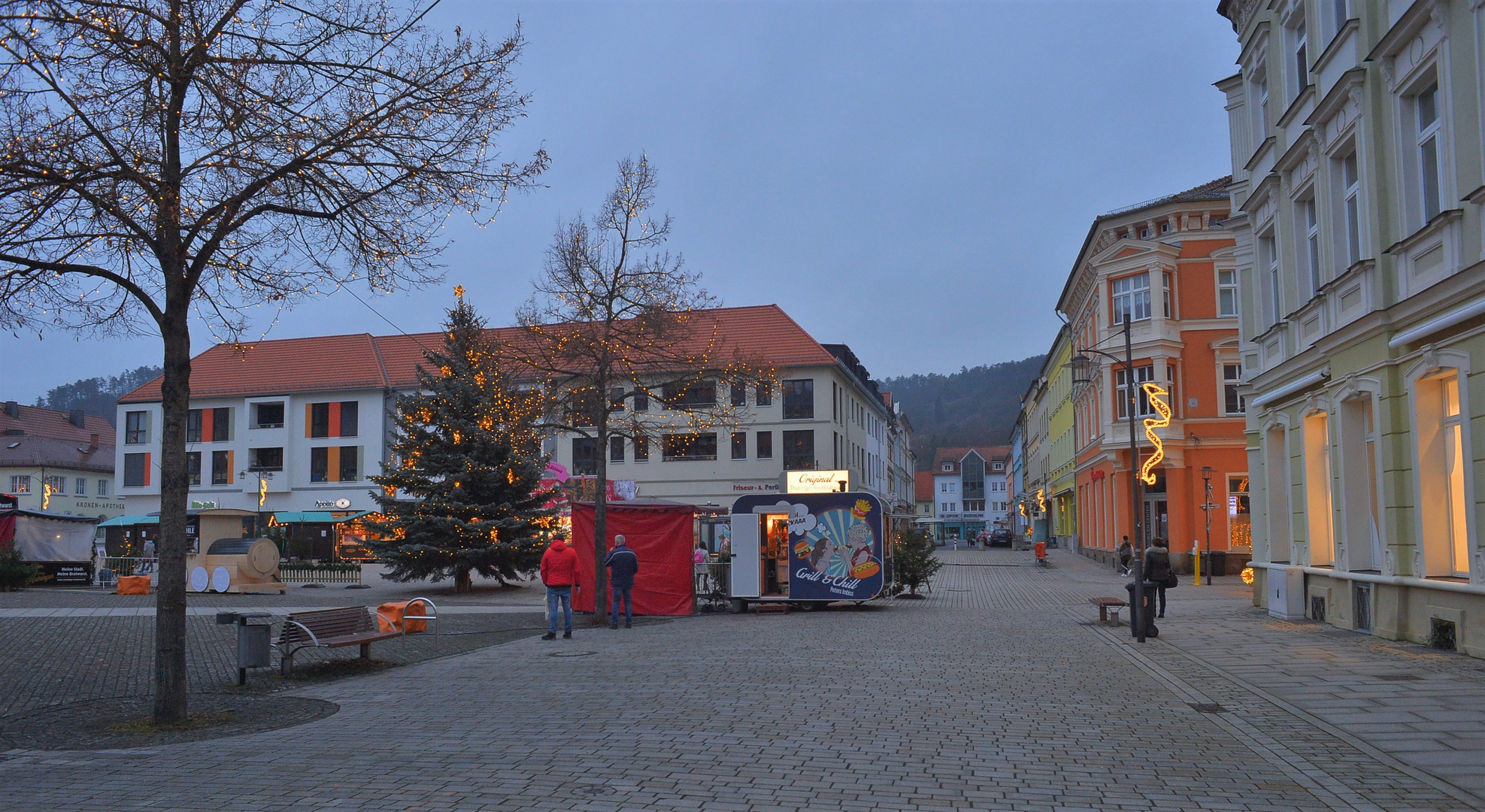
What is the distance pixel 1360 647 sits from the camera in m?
14.3

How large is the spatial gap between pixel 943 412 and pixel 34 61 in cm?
17966

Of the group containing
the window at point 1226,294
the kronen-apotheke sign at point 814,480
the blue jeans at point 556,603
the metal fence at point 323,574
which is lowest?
the metal fence at point 323,574

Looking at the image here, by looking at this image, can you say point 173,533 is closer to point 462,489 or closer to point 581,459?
point 462,489

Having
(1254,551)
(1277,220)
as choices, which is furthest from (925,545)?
(1277,220)

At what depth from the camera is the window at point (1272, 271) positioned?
2061 cm

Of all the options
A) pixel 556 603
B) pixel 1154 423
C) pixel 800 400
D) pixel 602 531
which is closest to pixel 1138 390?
pixel 1154 423

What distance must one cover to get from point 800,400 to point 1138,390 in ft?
58.9

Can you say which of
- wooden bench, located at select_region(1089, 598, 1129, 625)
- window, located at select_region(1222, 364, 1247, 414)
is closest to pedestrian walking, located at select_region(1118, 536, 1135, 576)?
window, located at select_region(1222, 364, 1247, 414)

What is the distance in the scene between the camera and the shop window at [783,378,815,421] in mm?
54188

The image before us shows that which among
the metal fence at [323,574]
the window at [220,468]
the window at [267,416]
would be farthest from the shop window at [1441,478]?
the window at [220,468]

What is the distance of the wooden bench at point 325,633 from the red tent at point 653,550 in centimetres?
840

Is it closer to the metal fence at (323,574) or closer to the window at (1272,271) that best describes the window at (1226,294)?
the window at (1272,271)

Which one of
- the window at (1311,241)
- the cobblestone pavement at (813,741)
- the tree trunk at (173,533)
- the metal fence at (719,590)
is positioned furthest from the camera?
the metal fence at (719,590)

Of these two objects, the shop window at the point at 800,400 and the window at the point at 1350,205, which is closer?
the window at the point at 1350,205
